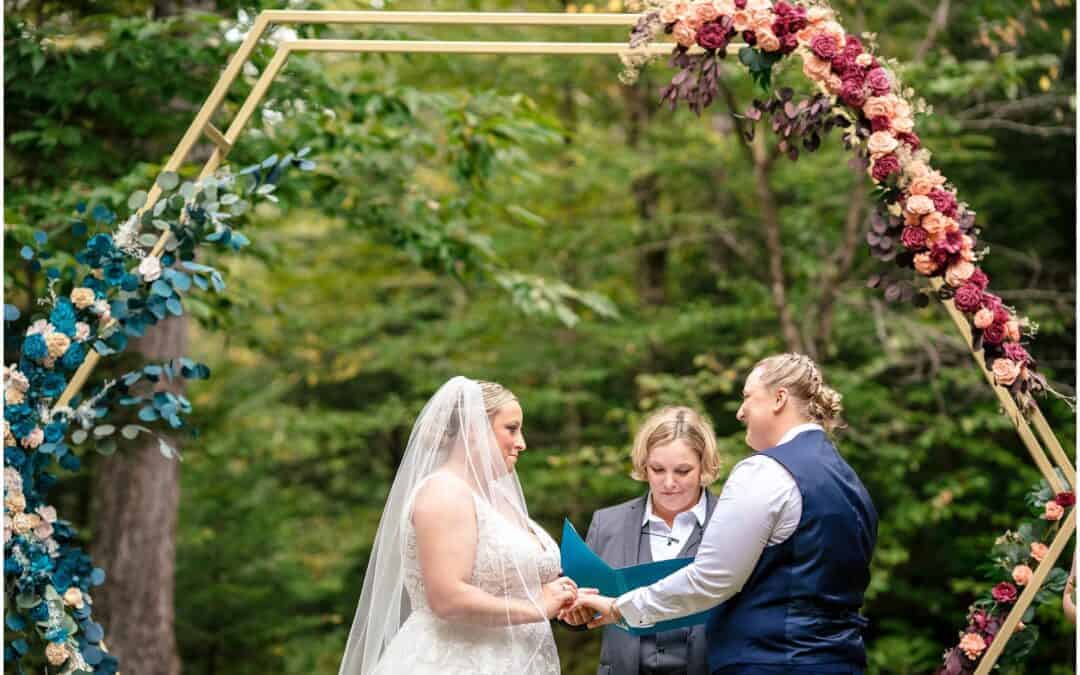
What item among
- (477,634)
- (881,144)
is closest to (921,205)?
(881,144)

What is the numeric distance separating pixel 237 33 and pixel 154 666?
359cm

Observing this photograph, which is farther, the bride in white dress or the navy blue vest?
the bride in white dress

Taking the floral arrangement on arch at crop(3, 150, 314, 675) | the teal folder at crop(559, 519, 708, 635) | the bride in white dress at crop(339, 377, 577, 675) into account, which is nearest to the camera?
the bride in white dress at crop(339, 377, 577, 675)

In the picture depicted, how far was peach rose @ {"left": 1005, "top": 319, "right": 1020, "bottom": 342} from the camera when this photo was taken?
3.32 m

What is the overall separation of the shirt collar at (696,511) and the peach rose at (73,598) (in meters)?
1.90

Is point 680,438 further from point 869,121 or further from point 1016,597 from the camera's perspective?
point 1016,597

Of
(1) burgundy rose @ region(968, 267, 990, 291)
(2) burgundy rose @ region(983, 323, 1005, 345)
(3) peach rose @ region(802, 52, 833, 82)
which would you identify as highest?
(3) peach rose @ region(802, 52, 833, 82)

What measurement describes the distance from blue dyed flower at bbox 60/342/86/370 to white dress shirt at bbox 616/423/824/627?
2097 mm

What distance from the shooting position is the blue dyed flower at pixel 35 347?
3.60 m

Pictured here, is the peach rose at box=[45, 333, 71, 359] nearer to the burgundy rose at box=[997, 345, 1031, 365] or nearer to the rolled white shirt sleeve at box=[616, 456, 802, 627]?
the rolled white shirt sleeve at box=[616, 456, 802, 627]

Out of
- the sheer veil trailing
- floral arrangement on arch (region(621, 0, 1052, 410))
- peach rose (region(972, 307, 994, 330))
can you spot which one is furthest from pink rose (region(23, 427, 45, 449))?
peach rose (region(972, 307, 994, 330))

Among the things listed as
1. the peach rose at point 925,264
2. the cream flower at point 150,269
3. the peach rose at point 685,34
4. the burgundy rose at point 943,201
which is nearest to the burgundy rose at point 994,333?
the peach rose at point 925,264

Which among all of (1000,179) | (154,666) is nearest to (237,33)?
(154,666)

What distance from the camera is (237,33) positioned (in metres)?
5.45
